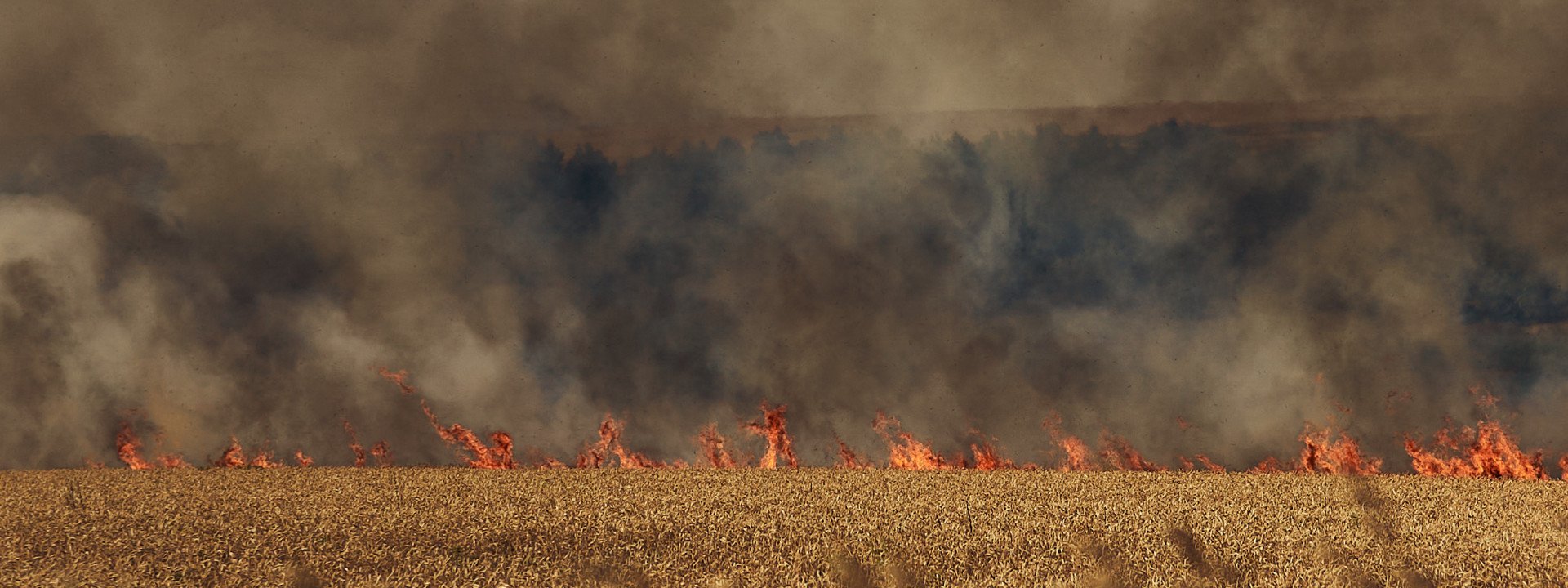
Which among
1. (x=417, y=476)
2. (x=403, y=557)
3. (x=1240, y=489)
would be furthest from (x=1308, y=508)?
(x=417, y=476)

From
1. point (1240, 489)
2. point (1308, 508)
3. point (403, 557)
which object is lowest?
point (403, 557)

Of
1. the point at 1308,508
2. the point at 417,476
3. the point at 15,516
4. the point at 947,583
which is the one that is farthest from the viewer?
the point at 417,476

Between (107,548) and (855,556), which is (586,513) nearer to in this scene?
(855,556)

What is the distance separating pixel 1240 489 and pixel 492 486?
8.02 meters

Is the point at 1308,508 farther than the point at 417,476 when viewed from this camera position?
No

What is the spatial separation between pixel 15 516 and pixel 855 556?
7.17 metres

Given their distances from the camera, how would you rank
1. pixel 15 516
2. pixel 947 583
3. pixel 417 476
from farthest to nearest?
pixel 417 476 → pixel 15 516 → pixel 947 583

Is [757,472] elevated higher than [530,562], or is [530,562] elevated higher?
[757,472]

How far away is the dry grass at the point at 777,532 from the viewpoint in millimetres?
6578

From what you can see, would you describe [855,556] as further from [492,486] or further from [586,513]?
[492,486]

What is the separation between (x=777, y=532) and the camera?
7879mm

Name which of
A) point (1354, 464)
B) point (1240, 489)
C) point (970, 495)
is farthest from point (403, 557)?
point (1354, 464)

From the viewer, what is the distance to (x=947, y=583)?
6.38 m

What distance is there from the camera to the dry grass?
6.58m
